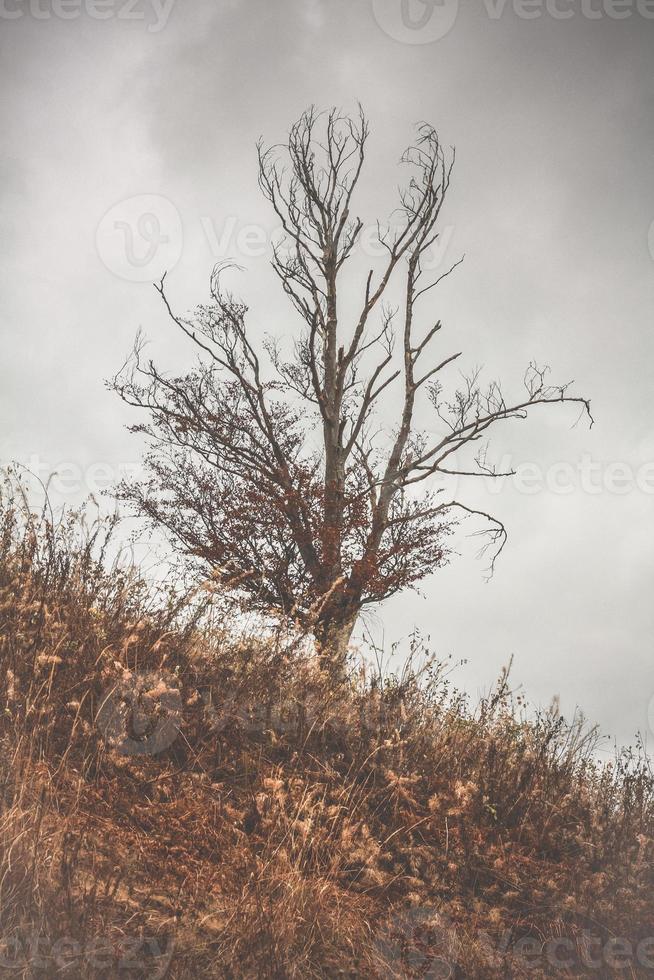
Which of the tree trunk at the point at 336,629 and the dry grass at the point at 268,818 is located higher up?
the tree trunk at the point at 336,629

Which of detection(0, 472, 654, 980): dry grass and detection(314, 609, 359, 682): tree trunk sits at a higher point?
detection(314, 609, 359, 682): tree trunk

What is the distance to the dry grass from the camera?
2.87m

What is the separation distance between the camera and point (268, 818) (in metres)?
3.72

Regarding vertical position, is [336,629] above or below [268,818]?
above

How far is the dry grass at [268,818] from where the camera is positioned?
2.87m

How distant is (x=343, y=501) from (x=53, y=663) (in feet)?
28.4

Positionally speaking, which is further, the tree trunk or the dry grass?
the tree trunk

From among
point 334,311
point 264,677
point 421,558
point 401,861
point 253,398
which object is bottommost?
point 401,861

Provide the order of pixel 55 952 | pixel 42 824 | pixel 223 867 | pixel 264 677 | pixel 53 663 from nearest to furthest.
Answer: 1. pixel 55 952
2. pixel 42 824
3. pixel 223 867
4. pixel 53 663
5. pixel 264 677

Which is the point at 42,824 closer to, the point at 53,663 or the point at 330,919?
the point at 53,663

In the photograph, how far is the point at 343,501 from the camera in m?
12.3

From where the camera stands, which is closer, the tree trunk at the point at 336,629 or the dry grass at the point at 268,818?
the dry grass at the point at 268,818

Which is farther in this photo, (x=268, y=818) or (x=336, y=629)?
(x=336, y=629)

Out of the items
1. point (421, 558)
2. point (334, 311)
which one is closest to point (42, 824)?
point (421, 558)
